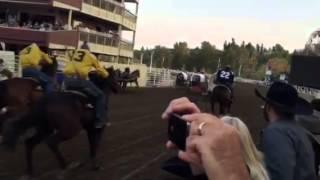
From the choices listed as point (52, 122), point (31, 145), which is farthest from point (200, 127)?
point (31, 145)

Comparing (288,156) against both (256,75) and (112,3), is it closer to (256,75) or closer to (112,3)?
(112,3)

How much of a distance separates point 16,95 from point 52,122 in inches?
77.4

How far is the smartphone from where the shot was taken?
8.05ft

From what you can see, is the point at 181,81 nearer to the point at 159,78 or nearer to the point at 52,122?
the point at 159,78

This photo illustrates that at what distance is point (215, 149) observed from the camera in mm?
2244

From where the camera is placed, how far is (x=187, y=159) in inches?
92.9

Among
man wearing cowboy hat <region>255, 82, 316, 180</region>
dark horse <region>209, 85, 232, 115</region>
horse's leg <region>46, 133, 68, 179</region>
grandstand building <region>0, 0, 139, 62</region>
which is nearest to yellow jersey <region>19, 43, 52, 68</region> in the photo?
horse's leg <region>46, 133, 68, 179</region>

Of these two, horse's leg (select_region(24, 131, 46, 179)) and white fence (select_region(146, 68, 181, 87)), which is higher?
horse's leg (select_region(24, 131, 46, 179))

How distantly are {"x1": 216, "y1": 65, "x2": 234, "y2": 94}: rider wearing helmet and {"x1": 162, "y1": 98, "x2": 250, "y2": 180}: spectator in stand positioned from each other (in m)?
19.8

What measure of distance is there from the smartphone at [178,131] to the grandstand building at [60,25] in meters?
40.4

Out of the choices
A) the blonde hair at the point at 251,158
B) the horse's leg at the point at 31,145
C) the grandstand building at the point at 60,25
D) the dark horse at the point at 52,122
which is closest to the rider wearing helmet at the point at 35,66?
the dark horse at the point at 52,122

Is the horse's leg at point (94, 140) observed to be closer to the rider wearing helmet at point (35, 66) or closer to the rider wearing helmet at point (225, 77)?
the rider wearing helmet at point (35, 66)

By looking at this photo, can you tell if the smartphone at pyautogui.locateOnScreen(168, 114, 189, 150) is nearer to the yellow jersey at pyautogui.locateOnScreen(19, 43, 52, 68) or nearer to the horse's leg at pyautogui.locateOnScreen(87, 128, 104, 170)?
the horse's leg at pyautogui.locateOnScreen(87, 128, 104, 170)

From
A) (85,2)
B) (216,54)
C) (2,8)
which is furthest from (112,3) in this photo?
(216,54)
